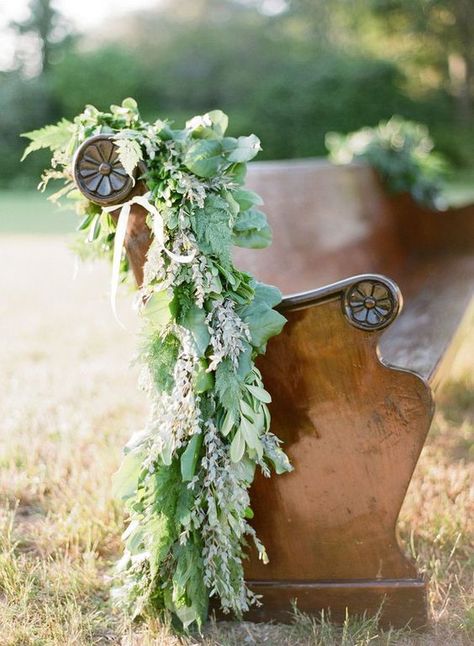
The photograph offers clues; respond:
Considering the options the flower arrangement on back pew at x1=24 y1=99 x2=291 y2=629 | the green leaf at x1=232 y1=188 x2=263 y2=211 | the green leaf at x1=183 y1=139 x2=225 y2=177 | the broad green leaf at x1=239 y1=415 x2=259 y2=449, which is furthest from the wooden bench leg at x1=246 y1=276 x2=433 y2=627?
the green leaf at x1=183 y1=139 x2=225 y2=177

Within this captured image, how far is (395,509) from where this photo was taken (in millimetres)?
2172

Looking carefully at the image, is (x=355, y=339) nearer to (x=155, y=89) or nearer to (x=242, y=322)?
(x=242, y=322)

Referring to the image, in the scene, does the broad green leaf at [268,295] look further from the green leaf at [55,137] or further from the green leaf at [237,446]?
the green leaf at [55,137]

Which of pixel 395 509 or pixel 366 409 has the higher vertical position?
pixel 366 409

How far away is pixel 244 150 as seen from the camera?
209cm

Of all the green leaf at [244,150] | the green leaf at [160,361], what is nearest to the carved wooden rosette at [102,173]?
the green leaf at [244,150]

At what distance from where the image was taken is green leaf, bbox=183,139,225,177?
2039 millimetres

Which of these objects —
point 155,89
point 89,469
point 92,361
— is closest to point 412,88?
point 155,89

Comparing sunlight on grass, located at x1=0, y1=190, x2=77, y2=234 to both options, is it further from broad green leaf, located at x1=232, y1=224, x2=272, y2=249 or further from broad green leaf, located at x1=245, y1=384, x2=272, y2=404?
broad green leaf, located at x1=245, y1=384, x2=272, y2=404

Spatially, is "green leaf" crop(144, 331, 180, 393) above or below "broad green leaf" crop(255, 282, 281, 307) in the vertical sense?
below

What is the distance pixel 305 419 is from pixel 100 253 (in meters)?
0.85

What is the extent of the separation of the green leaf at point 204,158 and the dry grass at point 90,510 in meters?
0.93

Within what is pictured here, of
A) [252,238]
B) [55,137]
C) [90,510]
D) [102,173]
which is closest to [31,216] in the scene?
[90,510]

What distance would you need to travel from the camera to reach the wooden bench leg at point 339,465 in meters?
2.07
